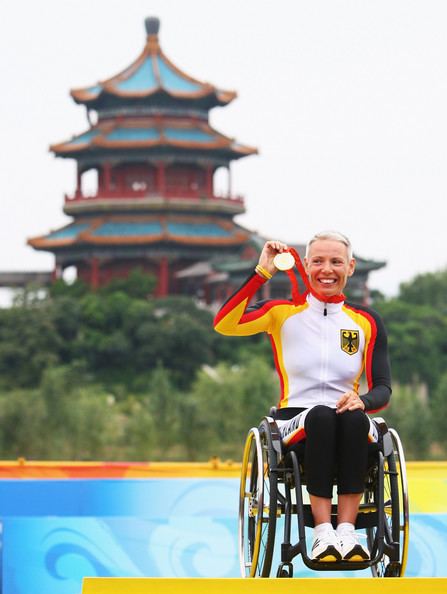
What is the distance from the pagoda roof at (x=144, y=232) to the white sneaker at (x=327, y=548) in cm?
3558

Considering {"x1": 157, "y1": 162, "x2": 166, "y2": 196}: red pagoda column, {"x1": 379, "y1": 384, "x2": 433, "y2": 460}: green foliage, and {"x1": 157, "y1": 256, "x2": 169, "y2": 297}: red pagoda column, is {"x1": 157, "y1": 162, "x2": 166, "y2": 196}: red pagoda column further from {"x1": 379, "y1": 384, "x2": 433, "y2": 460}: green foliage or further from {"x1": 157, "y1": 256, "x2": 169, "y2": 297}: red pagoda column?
{"x1": 379, "y1": 384, "x2": 433, "y2": 460}: green foliage

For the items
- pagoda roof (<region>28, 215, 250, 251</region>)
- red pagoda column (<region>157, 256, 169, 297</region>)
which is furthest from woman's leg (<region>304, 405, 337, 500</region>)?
red pagoda column (<region>157, 256, 169, 297</region>)

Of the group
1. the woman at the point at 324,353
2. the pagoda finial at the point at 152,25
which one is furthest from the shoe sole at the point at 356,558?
the pagoda finial at the point at 152,25

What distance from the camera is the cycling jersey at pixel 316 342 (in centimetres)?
486

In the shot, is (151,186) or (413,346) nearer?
(413,346)

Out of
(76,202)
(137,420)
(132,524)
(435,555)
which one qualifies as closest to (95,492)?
(132,524)

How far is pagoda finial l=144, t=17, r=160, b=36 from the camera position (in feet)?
139

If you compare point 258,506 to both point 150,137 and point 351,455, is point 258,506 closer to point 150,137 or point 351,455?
point 351,455

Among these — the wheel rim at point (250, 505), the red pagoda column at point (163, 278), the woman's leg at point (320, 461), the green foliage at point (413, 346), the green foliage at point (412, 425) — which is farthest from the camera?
the red pagoda column at point (163, 278)

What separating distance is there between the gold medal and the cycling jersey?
0.09 meters

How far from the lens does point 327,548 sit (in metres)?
4.40

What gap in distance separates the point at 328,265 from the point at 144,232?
35792 millimetres

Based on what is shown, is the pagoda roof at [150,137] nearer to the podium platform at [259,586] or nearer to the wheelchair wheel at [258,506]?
the wheelchair wheel at [258,506]

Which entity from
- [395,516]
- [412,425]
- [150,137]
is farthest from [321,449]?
[150,137]
